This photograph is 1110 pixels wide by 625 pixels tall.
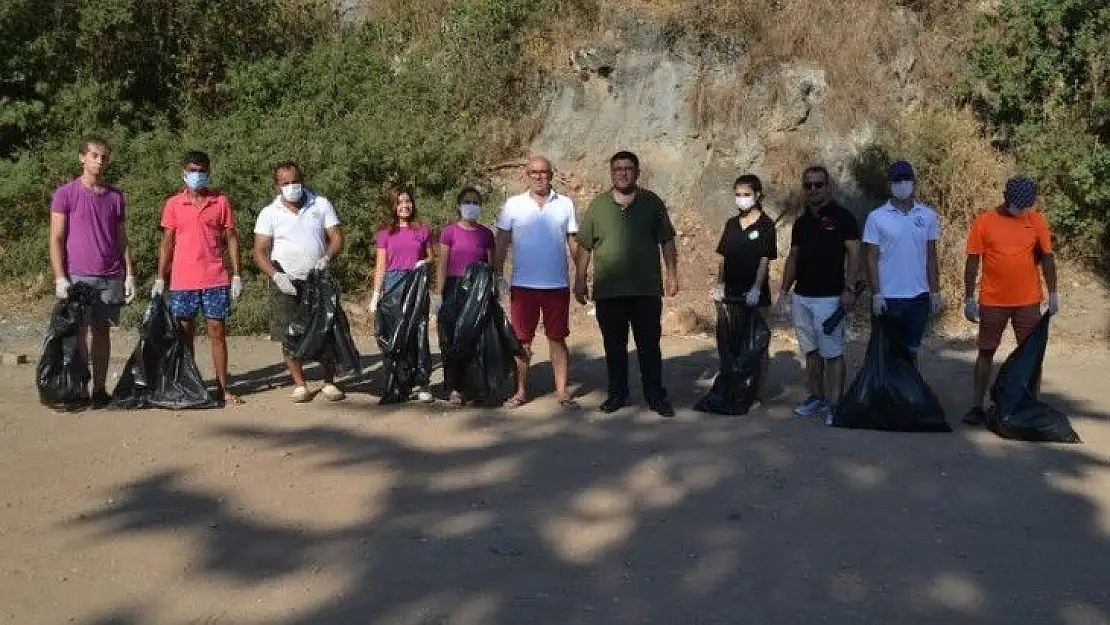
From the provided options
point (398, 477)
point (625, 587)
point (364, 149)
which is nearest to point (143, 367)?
point (398, 477)

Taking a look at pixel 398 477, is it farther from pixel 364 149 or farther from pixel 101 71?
pixel 101 71

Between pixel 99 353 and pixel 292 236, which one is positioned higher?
pixel 292 236

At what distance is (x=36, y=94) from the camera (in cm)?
1380

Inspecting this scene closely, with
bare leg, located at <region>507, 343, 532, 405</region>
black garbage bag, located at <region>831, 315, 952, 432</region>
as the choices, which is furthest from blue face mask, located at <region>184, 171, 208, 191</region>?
black garbage bag, located at <region>831, 315, 952, 432</region>

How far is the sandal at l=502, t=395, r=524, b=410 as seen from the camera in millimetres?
7383

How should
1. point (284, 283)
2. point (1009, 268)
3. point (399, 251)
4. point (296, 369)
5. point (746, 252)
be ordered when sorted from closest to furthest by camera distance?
point (1009, 268), point (746, 252), point (284, 283), point (296, 369), point (399, 251)

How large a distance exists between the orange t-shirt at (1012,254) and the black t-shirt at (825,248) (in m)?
0.83

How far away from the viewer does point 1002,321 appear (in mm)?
6852

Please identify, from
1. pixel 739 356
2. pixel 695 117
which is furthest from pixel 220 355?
pixel 695 117

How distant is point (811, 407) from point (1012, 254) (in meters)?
1.60

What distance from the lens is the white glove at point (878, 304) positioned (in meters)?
6.75

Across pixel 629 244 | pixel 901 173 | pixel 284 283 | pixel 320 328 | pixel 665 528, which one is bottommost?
pixel 665 528

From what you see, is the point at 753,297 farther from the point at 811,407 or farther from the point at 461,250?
the point at 461,250

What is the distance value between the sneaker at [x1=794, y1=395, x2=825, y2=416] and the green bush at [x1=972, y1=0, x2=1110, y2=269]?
23.5ft
